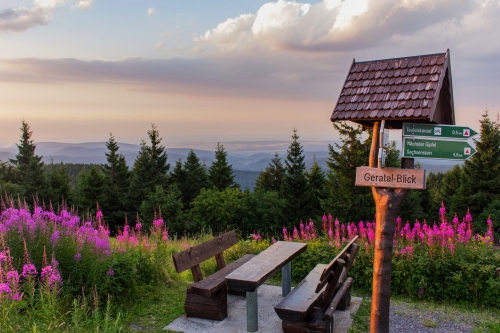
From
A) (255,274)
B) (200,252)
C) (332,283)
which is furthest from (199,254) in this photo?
(332,283)

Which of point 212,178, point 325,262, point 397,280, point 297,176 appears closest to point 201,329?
point 325,262

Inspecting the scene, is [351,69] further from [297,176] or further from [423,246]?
[297,176]

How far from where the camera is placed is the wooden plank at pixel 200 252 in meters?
5.33

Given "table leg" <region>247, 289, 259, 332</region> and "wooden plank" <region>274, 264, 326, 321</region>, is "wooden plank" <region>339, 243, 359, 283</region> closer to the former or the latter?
"wooden plank" <region>274, 264, 326, 321</region>

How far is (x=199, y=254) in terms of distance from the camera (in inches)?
230

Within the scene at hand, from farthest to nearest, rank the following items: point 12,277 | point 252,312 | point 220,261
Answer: point 220,261
point 252,312
point 12,277

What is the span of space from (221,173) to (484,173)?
25.4 m

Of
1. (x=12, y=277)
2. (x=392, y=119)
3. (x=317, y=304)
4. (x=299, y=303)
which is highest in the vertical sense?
(x=392, y=119)

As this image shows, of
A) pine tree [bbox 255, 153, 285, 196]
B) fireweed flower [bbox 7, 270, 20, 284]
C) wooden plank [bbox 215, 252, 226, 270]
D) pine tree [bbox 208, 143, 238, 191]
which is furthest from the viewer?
pine tree [bbox 255, 153, 285, 196]

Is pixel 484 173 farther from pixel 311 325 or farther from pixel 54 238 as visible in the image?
pixel 54 238

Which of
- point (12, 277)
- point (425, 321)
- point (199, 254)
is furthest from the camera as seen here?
point (199, 254)

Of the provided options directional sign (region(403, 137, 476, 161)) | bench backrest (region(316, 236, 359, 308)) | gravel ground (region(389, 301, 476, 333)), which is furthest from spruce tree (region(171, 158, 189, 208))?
directional sign (region(403, 137, 476, 161))

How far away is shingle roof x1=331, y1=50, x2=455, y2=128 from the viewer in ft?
14.4

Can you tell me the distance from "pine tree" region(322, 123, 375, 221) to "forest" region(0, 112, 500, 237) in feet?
0.24
